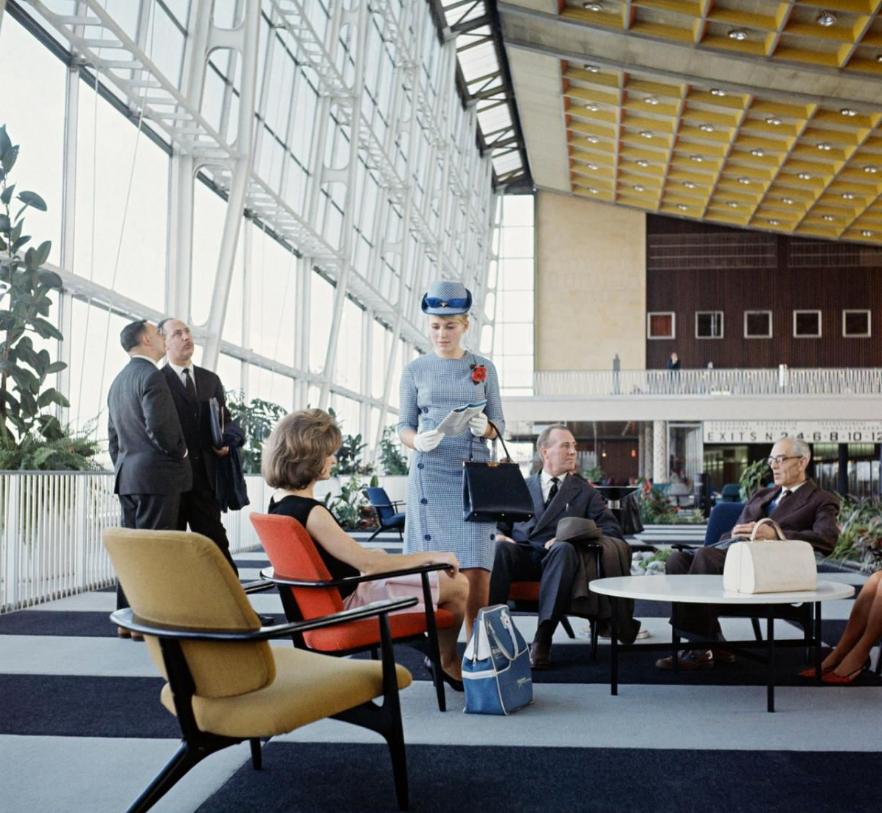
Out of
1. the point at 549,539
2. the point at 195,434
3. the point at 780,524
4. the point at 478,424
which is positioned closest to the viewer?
the point at 478,424

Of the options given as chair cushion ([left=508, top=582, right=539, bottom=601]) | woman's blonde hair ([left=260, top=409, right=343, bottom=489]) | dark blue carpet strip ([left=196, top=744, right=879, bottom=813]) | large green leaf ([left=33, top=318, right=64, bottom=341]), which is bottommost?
dark blue carpet strip ([left=196, top=744, right=879, bottom=813])

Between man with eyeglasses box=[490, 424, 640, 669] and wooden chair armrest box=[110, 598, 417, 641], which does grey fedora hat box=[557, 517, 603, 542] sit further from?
wooden chair armrest box=[110, 598, 417, 641]

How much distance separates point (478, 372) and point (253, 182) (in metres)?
8.54

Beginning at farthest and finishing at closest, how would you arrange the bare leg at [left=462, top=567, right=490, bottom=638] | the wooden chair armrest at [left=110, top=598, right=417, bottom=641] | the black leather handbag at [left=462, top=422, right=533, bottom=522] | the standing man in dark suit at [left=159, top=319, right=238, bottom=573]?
1. the standing man in dark suit at [left=159, top=319, right=238, bottom=573]
2. the bare leg at [left=462, top=567, right=490, bottom=638]
3. the black leather handbag at [left=462, top=422, right=533, bottom=522]
4. the wooden chair armrest at [left=110, top=598, right=417, bottom=641]

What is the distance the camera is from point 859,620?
4.32 metres

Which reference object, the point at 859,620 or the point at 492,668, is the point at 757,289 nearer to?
the point at 859,620

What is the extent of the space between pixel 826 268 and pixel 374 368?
17.5 meters

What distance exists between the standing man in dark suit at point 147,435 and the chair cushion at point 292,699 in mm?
2697

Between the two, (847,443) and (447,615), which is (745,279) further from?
(447,615)

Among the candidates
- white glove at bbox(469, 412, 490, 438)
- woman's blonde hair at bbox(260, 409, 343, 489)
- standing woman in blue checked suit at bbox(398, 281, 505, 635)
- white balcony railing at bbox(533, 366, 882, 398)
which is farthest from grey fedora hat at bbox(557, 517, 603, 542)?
white balcony railing at bbox(533, 366, 882, 398)

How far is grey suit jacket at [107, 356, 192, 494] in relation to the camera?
5.34 m

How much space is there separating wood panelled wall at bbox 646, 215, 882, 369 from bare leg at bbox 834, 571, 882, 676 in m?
29.1

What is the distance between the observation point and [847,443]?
27156 mm

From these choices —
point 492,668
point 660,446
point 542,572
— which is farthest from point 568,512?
point 660,446
